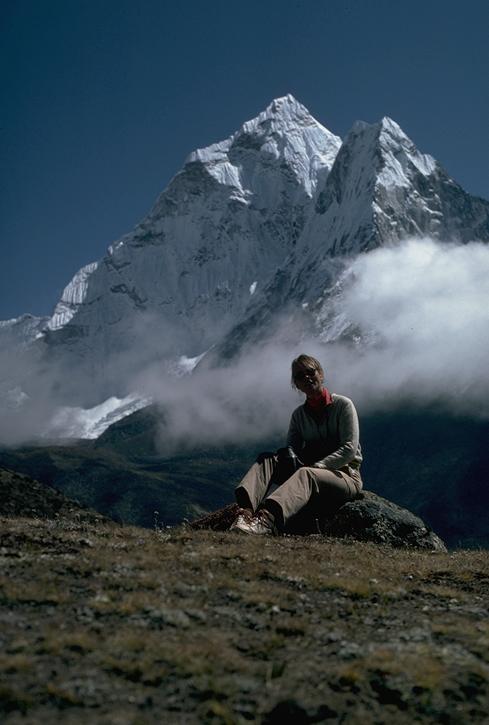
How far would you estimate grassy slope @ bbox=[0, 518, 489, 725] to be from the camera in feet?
22.1

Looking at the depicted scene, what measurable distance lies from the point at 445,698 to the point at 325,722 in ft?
4.67

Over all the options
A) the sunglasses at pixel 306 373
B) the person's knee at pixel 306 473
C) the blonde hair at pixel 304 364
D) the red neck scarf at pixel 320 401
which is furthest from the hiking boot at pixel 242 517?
the sunglasses at pixel 306 373

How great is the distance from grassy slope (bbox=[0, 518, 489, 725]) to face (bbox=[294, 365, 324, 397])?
186 inches

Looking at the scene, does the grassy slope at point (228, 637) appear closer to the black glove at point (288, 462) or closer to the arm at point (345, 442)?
the black glove at point (288, 462)

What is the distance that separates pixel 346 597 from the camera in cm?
1112

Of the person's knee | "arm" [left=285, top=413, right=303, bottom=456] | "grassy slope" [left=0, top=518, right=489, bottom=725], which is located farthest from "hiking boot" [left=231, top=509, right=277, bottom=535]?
"arm" [left=285, top=413, right=303, bottom=456]

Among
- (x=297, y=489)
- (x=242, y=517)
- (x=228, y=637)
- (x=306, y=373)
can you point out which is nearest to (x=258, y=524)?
(x=242, y=517)

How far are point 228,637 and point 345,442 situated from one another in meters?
9.66

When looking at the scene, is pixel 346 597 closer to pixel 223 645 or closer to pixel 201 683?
pixel 223 645

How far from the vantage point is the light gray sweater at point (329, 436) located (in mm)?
17547

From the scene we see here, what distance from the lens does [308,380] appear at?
17406mm

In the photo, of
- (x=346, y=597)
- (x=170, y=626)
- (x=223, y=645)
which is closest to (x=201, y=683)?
(x=223, y=645)

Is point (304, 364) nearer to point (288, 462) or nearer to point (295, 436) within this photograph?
point (295, 436)

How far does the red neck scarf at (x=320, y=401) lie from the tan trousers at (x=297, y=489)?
1538 mm
